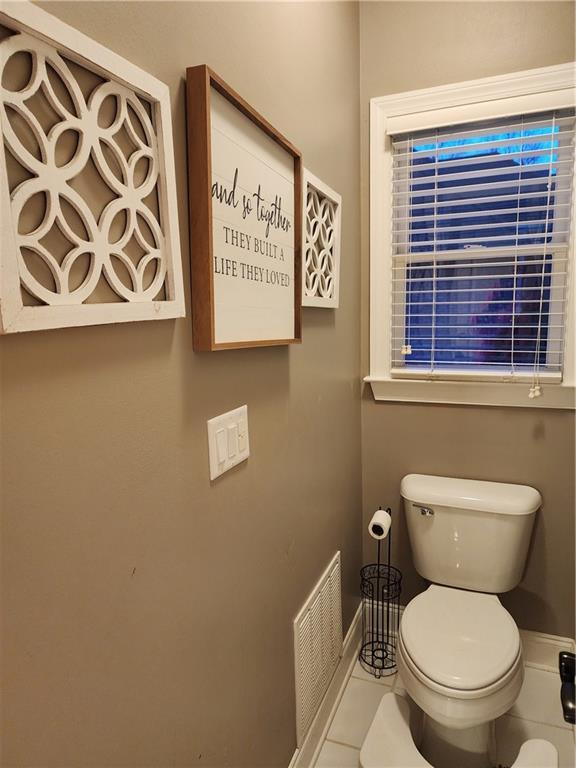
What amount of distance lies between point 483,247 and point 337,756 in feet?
6.04

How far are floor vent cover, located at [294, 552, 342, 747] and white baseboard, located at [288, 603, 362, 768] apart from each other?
0.12ft

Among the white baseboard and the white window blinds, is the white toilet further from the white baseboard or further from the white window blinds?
the white window blinds

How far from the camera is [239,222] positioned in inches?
40.4

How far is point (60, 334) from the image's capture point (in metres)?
0.64

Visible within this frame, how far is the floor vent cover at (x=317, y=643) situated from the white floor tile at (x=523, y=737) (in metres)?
0.59

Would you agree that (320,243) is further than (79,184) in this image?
Yes

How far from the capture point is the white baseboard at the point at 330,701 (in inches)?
59.6

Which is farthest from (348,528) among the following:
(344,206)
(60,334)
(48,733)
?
(60,334)

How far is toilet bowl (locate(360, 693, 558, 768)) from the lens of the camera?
4.78 feet

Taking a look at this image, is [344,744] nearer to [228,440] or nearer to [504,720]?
[504,720]

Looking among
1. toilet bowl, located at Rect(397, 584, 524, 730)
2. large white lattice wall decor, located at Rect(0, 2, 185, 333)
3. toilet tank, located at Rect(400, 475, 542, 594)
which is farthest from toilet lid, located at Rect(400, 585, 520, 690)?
large white lattice wall decor, located at Rect(0, 2, 185, 333)

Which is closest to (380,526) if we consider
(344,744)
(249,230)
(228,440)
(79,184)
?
(344,744)

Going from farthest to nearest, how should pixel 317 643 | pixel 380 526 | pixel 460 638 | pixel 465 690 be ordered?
pixel 380 526
pixel 317 643
pixel 460 638
pixel 465 690

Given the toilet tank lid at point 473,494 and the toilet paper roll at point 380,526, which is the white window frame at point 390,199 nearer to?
the toilet tank lid at point 473,494
